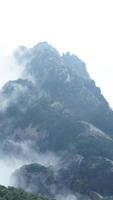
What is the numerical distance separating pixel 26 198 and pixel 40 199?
204 inches

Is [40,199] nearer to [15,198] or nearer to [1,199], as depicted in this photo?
[15,198]

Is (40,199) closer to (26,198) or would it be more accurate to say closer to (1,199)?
(26,198)

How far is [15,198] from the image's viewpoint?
13950 cm

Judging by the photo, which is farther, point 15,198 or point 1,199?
point 15,198

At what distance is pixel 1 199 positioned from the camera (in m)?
130

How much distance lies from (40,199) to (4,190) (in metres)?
9.23

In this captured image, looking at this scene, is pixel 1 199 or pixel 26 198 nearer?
pixel 1 199

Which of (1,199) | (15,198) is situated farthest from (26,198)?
(1,199)

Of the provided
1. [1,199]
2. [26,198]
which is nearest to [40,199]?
[26,198]

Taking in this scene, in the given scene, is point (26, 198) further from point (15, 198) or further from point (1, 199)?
point (1, 199)

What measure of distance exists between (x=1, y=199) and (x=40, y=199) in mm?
17601

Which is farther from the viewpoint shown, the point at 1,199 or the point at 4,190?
the point at 4,190
